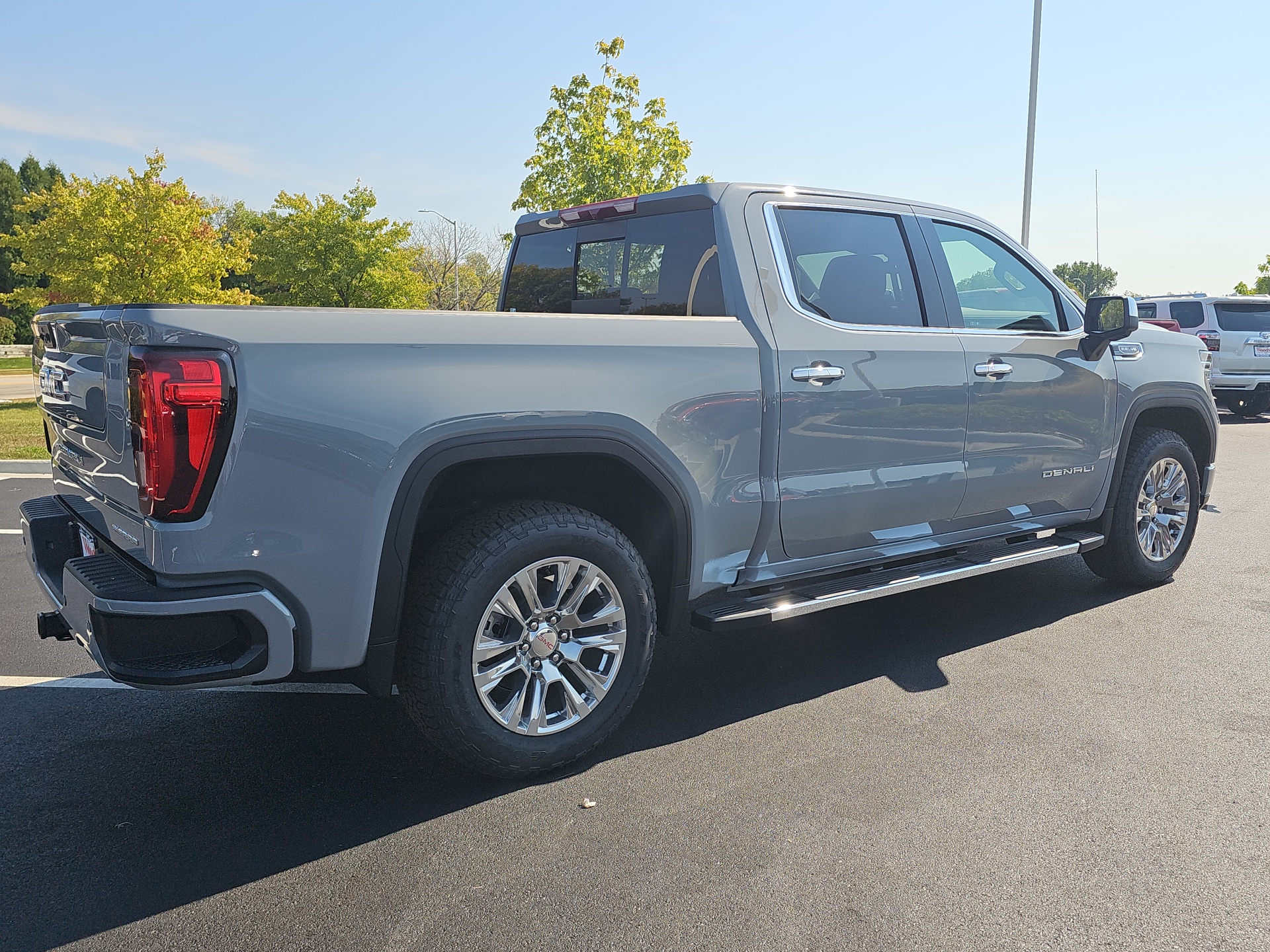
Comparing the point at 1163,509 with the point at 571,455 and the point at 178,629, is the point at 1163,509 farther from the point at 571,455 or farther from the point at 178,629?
the point at 178,629

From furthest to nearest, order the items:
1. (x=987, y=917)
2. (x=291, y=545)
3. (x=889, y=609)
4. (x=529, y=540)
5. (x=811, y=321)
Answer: (x=889, y=609) < (x=811, y=321) < (x=529, y=540) < (x=291, y=545) < (x=987, y=917)

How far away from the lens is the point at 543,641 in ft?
10.8

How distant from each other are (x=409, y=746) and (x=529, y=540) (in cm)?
100

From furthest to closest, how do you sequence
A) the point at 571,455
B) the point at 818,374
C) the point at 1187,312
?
the point at 1187,312 < the point at 818,374 < the point at 571,455

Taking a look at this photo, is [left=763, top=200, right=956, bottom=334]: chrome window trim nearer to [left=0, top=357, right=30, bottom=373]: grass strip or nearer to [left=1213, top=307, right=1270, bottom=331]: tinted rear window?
[left=1213, top=307, right=1270, bottom=331]: tinted rear window

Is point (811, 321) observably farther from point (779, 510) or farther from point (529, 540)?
point (529, 540)

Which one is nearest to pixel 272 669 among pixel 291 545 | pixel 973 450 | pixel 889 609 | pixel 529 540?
pixel 291 545

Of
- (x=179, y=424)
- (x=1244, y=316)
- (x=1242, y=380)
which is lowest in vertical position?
(x=179, y=424)

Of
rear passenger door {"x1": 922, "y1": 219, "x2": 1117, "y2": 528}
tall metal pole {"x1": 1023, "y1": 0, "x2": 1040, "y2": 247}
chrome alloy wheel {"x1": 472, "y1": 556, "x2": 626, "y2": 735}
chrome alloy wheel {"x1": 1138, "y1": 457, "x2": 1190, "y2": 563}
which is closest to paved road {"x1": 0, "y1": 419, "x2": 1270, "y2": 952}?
chrome alloy wheel {"x1": 472, "y1": 556, "x2": 626, "y2": 735}

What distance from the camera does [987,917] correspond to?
2508 millimetres

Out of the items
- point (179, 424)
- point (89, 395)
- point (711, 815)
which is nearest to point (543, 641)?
point (711, 815)

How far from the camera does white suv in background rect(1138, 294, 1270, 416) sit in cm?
1566

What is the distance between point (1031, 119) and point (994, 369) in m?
17.1

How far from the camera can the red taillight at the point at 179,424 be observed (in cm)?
260
